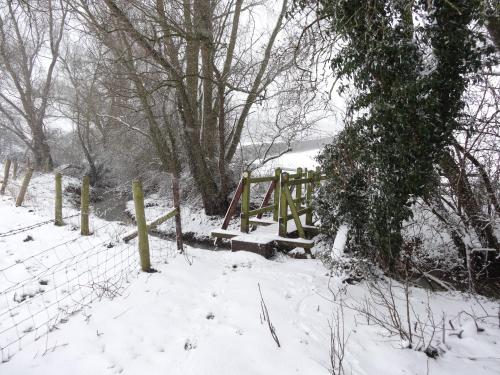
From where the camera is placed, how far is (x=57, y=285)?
490cm

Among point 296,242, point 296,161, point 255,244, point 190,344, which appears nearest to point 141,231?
point 190,344

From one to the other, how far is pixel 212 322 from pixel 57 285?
2.61 metres

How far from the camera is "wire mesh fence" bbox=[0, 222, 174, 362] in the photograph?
3.73m

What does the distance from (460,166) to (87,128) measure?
1981 centimetres

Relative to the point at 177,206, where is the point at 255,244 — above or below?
below

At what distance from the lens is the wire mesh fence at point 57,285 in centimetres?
373

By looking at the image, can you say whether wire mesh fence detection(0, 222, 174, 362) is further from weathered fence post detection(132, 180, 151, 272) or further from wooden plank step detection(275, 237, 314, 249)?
wooden plank step detection(275, 237, 314, 249)

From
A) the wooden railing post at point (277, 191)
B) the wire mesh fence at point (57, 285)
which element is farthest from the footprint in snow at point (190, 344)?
the wooden railing post at point (277, 191)

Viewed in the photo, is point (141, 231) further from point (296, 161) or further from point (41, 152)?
point (41, 152)

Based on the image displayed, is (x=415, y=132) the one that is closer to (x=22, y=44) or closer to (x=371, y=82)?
(x=371, y=82)

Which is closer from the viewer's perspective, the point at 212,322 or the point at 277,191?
the point at 212,322

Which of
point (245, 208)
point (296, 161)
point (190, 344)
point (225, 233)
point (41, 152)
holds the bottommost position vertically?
point (190, 344)

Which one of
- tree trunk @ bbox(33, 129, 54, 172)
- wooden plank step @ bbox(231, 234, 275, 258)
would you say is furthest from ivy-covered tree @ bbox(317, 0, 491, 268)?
tree trunk @ bbox(33, 129, 54, 172)

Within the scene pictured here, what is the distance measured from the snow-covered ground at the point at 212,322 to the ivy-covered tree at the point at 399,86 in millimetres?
1509
